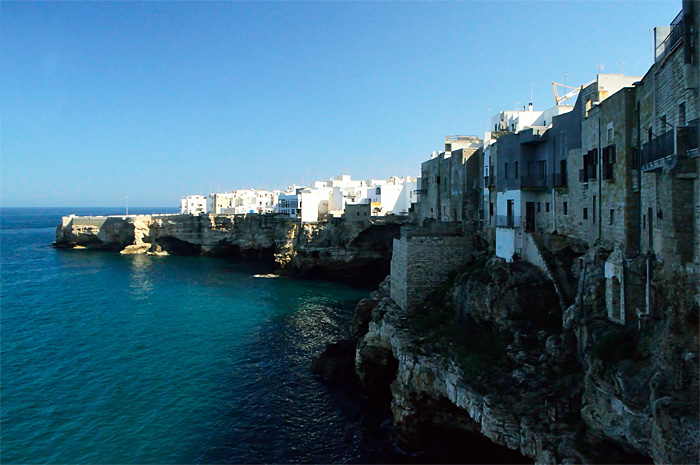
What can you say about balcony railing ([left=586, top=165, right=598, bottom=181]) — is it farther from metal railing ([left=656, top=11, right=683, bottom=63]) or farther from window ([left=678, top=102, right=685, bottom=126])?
window ([left=678, top=102, right=685, bottom=126])

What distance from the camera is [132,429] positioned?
75.5 feet

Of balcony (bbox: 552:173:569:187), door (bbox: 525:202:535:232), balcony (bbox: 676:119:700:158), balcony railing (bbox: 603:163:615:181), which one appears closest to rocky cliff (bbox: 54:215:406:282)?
door (bbox: 525:202:535:232)

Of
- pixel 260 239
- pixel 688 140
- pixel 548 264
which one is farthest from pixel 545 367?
pixel 260 239

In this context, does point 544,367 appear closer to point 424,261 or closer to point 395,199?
point 424,261

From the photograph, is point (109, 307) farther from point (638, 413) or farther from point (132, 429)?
point (638, 413)

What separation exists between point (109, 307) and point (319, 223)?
28.7m

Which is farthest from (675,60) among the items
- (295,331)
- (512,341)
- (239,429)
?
(295,331)

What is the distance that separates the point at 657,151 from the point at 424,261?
1703cm

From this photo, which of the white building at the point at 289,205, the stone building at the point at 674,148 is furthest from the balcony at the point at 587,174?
the white building at the point at 289,205

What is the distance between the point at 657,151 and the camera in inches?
547

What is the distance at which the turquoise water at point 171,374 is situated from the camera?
21844mm

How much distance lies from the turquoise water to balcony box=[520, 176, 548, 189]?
15.3 m

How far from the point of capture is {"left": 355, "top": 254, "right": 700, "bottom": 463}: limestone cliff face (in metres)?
12.3

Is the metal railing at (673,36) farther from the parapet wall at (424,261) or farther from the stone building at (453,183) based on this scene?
the stone building at (453,183)
